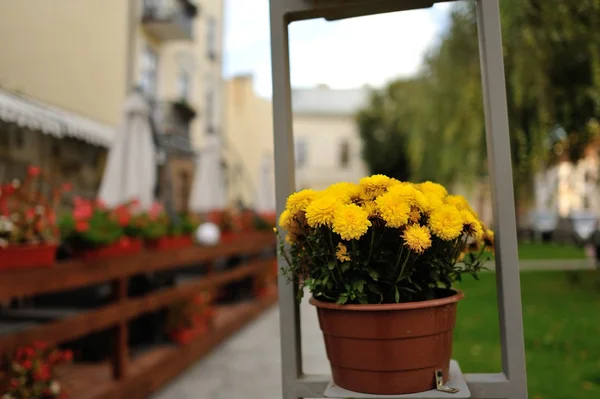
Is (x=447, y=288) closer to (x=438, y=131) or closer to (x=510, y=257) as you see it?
(x=510, y=257)

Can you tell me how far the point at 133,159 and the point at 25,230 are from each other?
275cm

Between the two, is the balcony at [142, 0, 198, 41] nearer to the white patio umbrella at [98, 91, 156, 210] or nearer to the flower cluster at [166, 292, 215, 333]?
the white patio umbrella at [98, 91, 156, 210]

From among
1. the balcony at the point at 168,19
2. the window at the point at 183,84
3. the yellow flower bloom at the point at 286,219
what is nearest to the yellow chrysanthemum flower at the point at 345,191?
the yellow flower bloom at the point at 286,219

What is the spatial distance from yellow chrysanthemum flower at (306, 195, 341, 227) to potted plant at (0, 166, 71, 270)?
1.81m

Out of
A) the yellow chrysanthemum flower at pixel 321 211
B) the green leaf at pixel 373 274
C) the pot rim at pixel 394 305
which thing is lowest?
the pot rim at pixel 394 305

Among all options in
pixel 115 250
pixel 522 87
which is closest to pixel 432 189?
pixel 115 250

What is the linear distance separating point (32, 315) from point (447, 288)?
290 centimetres

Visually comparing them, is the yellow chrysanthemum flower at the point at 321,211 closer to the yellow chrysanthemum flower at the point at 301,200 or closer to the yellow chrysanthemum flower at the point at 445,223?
the yellow chrysanthemum flower at the point at 301,200

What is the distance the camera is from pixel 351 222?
3.71 feet

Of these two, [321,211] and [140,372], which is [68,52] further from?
[321,211]

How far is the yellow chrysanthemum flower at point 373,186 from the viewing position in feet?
4.02

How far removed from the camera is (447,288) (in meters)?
1.28

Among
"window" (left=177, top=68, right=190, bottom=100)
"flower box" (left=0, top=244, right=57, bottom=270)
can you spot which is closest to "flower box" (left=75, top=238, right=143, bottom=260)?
"flower box" (left=0, top=244, right=57, bottom=270)

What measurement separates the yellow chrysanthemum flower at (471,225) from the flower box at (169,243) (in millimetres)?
3194
